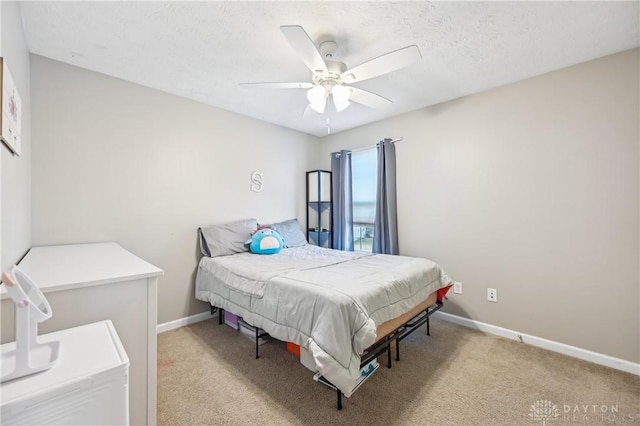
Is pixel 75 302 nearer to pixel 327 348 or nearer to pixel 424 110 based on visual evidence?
pixel 327 348

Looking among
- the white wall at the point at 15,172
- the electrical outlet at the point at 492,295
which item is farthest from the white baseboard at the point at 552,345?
the white wall at the point at 15,172

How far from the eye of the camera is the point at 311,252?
3.15 meters

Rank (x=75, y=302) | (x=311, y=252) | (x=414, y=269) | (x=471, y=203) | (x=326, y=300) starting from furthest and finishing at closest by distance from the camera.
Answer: (x=311, y=252) < (x=471, y=203) < (x=414, y=269) < (x=326, y=300) < (x=75, y=302)

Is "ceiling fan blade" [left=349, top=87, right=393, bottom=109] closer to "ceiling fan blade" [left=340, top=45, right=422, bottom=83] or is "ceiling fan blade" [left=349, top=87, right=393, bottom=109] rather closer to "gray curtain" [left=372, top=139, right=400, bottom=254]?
"ceiling fan blade" [left=340, top=45, right=422, bottom=83]

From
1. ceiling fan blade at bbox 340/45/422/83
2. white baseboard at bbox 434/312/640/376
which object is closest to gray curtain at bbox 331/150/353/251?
white baseboard at bbox 434/312/640/376

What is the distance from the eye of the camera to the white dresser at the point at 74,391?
0.70 m

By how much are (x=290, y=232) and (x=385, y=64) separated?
2.41 m

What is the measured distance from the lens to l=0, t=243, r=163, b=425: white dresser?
1.10 meters

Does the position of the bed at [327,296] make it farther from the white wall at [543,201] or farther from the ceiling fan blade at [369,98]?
the ceiling fan blade at [369,98]

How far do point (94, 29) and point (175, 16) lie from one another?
0.63 metres

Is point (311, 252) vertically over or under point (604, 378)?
over

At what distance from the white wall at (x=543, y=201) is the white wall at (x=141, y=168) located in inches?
86.6

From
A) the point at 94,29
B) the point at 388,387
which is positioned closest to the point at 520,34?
the point at 388,387

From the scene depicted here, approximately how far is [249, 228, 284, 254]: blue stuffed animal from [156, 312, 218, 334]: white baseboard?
868mm
